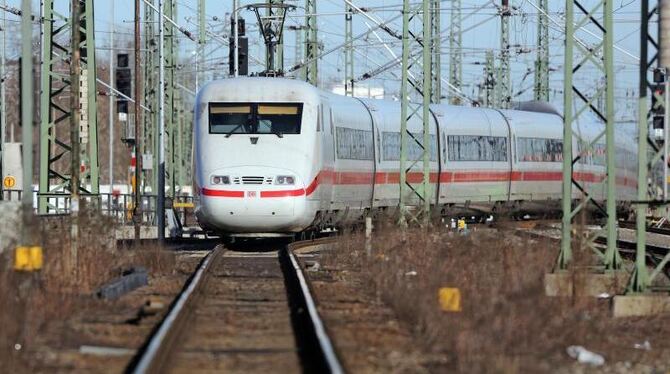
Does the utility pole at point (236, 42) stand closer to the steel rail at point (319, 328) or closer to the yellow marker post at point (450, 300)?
the steel rail at point (319, 328)

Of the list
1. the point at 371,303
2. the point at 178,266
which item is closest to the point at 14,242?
the point at 371,303

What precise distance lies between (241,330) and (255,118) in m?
15.6

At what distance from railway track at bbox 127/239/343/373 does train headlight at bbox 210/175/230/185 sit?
623cm

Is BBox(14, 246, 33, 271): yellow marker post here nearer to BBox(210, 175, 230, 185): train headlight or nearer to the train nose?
the train nose

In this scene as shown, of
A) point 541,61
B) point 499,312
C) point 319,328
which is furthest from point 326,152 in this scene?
point 541,61

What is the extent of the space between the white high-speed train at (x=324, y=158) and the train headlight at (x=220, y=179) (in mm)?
26

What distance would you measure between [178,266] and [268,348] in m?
12.5

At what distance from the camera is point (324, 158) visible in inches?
1197

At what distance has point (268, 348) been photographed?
12.3 meters

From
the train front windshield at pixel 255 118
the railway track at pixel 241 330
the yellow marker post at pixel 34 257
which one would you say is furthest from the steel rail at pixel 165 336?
the train front windshield at pixel 255 118

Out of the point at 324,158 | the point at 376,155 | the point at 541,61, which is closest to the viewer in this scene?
the point at 324,158

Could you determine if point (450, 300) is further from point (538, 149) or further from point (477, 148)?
point (538, 149)

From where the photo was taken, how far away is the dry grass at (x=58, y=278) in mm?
12125

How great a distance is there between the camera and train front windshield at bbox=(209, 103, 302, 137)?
95.2 feet
